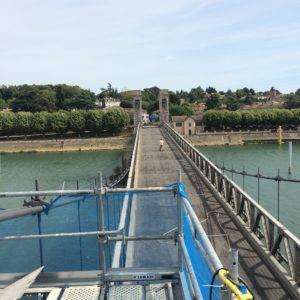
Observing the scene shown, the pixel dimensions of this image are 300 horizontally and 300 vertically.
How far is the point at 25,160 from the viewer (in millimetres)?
59156

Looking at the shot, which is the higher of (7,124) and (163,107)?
(163,107)

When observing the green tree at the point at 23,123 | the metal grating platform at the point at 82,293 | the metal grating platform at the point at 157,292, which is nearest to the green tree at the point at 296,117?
the green tree at the point at 23,123

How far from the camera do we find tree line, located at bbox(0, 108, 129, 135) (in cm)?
7500

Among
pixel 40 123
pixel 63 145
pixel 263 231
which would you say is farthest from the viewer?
pixel 40 123

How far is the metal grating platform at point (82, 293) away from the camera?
11.8ft

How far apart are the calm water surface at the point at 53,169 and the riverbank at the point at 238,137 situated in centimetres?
1550

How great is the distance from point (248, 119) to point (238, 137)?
31.7ft

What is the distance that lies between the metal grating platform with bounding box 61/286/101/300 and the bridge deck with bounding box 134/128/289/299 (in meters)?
1.62

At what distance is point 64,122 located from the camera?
75.6m

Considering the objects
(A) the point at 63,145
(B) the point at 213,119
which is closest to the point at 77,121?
(A) the point at 63,145

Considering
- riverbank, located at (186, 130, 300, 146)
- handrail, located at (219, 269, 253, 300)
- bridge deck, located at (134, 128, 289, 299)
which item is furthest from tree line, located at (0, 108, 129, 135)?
handrail, located at (219, 269, 253, 300)

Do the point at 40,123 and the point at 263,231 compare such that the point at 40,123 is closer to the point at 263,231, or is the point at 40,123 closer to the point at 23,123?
the point at 23,123

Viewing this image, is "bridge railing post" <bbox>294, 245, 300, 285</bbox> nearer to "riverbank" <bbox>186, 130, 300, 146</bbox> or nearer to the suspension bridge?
the suspension bridge

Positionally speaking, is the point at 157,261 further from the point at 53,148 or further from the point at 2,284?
the point at 53,148
